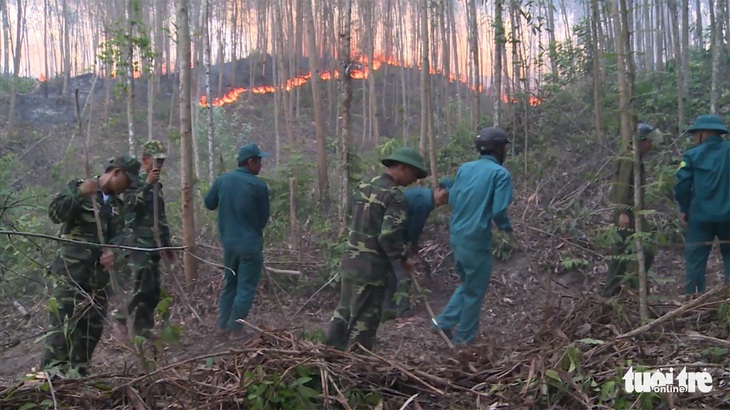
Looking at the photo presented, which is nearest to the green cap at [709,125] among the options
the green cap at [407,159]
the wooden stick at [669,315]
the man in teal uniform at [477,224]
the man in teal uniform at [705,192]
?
the man in teal uniform at [705,192]

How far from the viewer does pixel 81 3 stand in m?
27.9

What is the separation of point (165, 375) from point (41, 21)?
30.4 m

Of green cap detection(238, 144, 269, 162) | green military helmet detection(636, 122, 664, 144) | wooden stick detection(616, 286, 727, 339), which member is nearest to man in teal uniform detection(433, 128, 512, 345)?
green military helmet detection(636, 122, 664, 144)

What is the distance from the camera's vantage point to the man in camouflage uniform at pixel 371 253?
12.7ft

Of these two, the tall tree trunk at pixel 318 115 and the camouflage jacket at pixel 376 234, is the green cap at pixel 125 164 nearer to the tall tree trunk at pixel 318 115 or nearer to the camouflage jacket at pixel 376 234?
the camouflage jacket at pixel 376 234

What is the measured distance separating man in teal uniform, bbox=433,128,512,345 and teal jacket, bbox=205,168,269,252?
182cm

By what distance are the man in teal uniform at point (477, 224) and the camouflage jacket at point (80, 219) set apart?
2.54 meters

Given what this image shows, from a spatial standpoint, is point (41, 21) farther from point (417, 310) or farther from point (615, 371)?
point (615, 371)

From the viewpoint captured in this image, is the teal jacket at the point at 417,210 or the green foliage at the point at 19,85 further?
the green foliage at the point at 19,85

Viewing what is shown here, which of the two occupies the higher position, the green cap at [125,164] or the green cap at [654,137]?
the green cap at [654,137]

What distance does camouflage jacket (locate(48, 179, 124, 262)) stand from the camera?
3900 mm

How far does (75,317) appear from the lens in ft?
12.3

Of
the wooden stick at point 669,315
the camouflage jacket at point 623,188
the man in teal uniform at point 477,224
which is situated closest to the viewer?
the wooden stick at point 669,315

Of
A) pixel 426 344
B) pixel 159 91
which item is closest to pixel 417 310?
pixel 426 344
